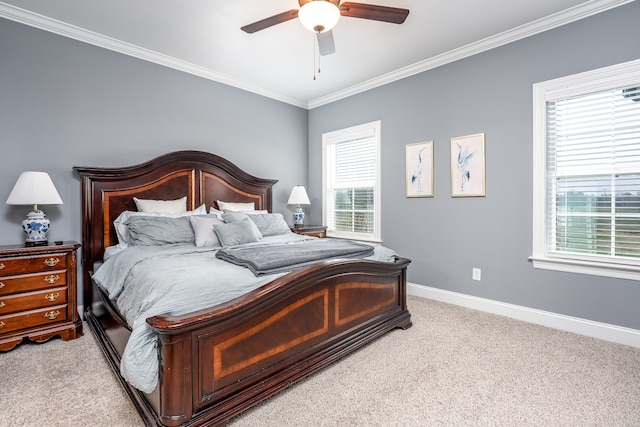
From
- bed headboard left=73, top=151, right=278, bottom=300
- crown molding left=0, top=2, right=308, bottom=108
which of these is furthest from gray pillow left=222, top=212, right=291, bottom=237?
crown molding left=0, top=2, right=308, bottom=108

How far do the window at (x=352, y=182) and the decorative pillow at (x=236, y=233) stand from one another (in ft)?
6.06

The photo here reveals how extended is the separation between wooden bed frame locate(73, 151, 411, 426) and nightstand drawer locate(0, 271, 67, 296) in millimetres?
280

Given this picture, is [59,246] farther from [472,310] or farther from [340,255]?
[472,310]

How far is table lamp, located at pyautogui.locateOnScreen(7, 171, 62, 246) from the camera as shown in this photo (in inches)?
95.3

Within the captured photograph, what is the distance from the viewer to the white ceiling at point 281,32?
8.43 ft

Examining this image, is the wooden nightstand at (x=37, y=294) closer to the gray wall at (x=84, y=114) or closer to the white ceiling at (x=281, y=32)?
the gray wall at (x=84, y=114)

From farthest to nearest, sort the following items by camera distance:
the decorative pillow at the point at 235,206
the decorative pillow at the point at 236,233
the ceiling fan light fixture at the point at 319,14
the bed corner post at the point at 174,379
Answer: the decorative pillow at the point at 235,206 < the decorative pillow at the point at 236,233 < the ceiling fan light fixture at the point at 319,14 < the bed corner post at the point at 174,379

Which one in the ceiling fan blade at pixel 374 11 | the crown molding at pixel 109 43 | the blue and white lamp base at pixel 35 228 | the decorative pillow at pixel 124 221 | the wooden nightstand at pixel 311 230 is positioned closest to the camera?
the ceiling fan blade at pixel 374 11

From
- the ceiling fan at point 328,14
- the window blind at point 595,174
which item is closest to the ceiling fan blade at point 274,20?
the ceiling fan at point 328,14

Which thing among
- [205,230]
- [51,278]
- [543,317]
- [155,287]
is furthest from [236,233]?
[543,317]

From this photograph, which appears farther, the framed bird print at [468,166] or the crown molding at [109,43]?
the framed bird print at [468,166]

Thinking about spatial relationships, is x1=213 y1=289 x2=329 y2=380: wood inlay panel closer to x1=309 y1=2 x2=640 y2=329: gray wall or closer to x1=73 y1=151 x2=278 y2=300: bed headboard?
x1=309 y1=2 x2=640 y2=329: gray wall

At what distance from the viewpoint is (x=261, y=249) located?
2348 millimetres

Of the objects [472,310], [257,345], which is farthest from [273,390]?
[472,310]
